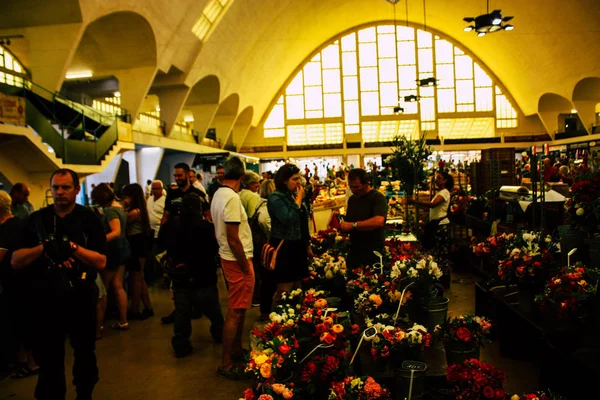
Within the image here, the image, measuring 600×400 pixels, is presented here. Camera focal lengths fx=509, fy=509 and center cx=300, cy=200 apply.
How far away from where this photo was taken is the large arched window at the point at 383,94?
34.8 m

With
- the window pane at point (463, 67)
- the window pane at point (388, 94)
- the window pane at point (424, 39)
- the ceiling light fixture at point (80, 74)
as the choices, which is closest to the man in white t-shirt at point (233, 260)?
the ceiling light fixture at point (80, 74)

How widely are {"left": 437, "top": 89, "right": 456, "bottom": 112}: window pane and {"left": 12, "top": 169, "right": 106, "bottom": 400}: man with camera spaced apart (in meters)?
34.2

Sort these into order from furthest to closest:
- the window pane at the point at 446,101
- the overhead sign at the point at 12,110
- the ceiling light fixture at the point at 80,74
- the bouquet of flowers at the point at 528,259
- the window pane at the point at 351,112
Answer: the window pane at the point at 351,112
the window pane at the point at 446,101
the ceiling light fixture at the point at 80,74
the overhead sign at the point at 12,110
the bouquet of flowers at the point at 528,259

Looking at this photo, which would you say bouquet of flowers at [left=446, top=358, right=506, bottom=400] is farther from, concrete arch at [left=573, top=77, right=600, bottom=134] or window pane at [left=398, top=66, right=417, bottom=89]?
window pane at [left=398, top=66, right=417, bottom=89]

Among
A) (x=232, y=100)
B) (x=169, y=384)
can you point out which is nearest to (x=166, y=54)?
(x=232, y=100)

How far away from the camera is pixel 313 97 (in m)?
35.5

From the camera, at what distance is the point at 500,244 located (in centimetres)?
424

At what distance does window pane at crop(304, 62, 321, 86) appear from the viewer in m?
35.3

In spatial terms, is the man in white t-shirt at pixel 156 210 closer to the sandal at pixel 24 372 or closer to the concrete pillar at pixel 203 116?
the sandal at pixel 24 372

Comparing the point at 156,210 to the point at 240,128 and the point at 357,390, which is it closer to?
the point at 357,390

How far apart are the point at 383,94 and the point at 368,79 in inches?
57.8

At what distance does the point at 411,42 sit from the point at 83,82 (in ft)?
76.9

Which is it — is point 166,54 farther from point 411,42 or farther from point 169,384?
point 411,42

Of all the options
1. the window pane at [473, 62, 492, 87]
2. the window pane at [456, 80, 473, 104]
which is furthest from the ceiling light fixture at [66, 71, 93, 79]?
the window pane at [473, 62, 492, 87]
